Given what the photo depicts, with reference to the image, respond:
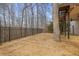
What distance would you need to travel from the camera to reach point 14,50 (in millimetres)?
2021

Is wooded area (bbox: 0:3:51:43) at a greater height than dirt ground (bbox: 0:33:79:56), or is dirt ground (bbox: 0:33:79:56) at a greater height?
wooded area (bbox: 0:3:51:43)

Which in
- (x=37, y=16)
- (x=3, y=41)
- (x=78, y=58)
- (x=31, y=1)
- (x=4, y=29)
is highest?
(x=31, y=1)

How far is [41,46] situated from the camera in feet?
6.64

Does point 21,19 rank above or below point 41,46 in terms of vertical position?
above

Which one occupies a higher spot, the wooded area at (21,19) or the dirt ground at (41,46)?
the wooded area at (21,19)

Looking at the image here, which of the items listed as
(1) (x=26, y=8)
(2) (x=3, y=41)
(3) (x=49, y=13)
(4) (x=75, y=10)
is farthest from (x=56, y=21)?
(2) (x=3, y=41)

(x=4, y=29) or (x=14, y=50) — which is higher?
(x=4, y=29)

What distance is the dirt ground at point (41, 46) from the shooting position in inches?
79.4

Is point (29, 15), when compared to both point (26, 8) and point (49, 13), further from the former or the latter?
point (49, 13)

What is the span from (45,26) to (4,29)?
1.52ft

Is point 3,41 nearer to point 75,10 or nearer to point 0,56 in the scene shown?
point 0,56

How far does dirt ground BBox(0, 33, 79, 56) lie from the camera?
2.02 m

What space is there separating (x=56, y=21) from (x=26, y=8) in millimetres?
369

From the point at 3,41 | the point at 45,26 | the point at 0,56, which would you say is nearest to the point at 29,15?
the point at 45,26
